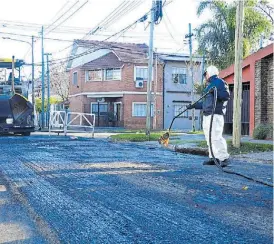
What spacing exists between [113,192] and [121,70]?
31607mm

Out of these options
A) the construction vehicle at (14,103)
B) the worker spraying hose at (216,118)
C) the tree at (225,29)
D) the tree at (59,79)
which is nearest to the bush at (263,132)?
the worker spraying hose at (216,118)

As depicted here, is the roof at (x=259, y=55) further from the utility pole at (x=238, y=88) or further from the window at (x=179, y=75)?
the window at (x=179, y=75)

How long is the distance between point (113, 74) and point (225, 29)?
1318cm

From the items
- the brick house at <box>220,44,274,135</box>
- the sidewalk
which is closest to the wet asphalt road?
the sidewalk

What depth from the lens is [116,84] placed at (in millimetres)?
36531

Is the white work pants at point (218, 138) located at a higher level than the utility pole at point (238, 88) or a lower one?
lower

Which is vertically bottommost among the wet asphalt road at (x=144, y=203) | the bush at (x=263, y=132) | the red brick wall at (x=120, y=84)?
the wet asphalt road at (x=144, y=203)

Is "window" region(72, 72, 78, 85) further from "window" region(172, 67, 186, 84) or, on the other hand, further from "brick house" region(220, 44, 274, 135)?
"brick house" region(220, 44, 274, 135)

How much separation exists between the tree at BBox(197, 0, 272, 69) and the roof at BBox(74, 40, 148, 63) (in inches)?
371

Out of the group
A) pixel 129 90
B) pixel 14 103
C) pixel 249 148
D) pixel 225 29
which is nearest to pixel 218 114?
pixel 249 148

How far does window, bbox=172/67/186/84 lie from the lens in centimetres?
3731

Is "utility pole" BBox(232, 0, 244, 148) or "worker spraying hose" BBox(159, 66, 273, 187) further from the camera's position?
"utility pole" BBox(232, 0, 244, 148)

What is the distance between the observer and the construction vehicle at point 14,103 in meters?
18.3

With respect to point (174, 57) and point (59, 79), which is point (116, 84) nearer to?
point (174, 57)
